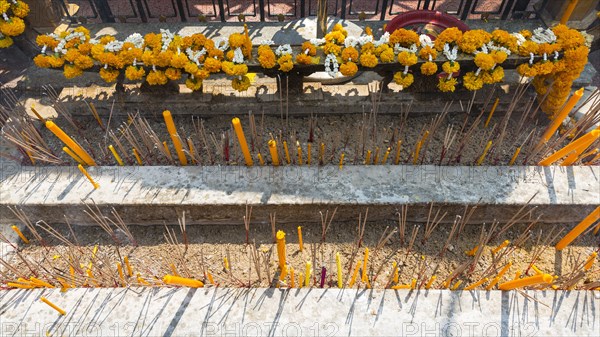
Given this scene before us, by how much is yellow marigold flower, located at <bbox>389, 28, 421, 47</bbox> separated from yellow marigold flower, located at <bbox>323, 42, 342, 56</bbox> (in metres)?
0.70

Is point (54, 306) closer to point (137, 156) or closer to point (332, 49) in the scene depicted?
point (137, 156)

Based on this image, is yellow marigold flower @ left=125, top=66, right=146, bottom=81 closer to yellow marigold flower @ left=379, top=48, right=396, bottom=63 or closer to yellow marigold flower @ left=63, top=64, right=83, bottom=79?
yellow marigold flower @ left=63, top=64, right=83, bottom=79

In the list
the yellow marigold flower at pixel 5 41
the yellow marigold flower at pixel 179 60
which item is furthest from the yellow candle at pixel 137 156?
the yellow marigold flower at pixel 5 41

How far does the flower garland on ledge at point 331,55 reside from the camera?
5.16 m

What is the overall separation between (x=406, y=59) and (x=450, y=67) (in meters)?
0.58

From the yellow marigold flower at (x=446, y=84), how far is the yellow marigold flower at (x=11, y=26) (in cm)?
595

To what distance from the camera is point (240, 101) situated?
589 cm

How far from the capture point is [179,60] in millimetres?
5094

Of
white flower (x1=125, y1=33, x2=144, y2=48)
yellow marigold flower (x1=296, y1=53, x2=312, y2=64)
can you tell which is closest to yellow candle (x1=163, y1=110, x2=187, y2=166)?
white flower (x1=125, y1=33, x2=144, y2=48)

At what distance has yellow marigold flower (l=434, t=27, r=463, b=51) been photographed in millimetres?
5266

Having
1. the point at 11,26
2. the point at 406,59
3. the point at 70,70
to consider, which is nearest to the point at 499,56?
the point at 406,59

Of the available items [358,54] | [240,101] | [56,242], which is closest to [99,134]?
[56,242]

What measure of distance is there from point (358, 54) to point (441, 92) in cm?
141

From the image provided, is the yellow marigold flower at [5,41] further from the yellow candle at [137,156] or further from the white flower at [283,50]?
the white flower at [283,50]
